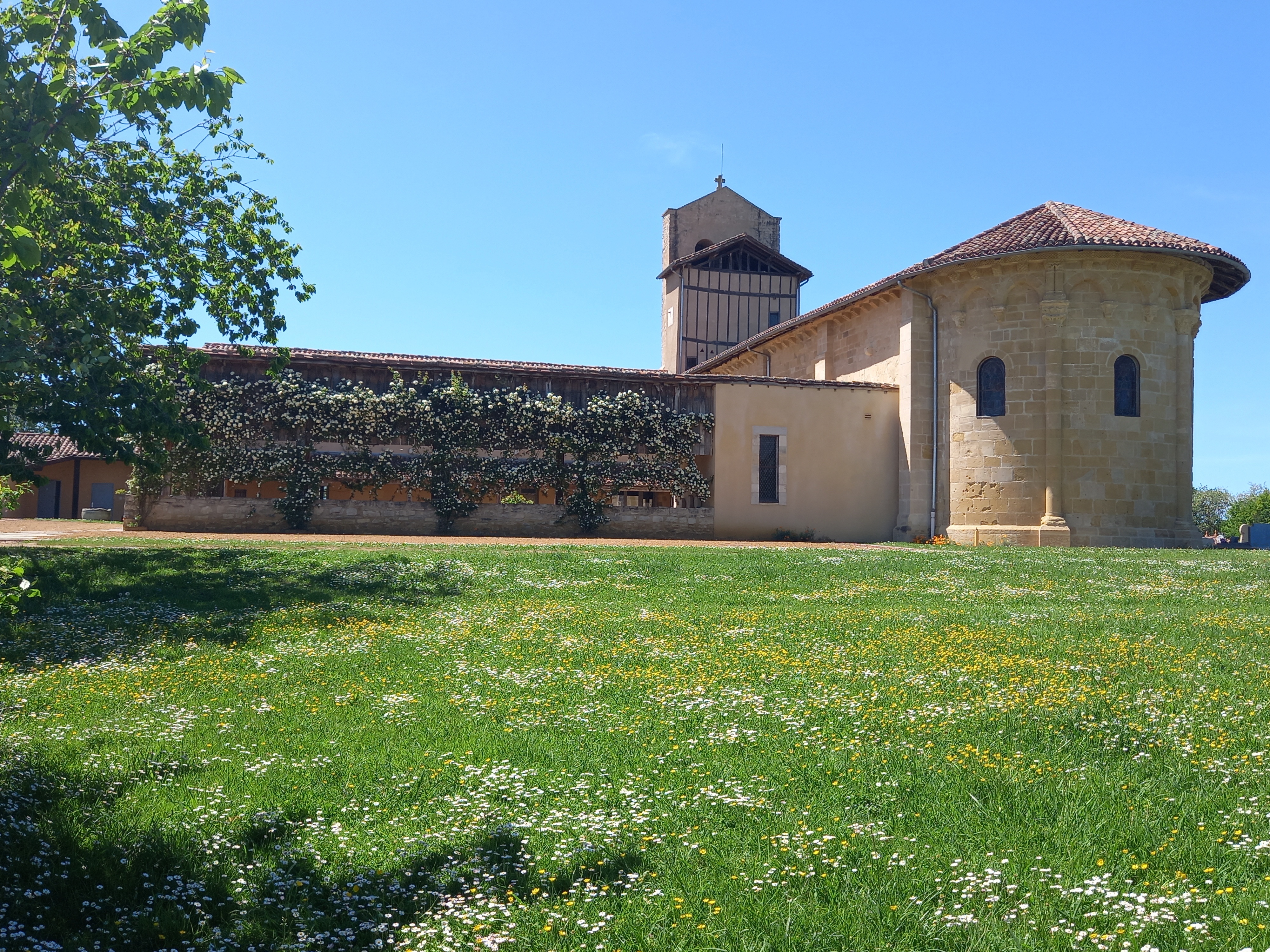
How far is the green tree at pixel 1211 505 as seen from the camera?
8194 centimetres

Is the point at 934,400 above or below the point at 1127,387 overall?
below

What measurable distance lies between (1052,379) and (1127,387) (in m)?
2.05

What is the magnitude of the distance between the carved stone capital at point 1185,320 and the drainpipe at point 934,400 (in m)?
5.52

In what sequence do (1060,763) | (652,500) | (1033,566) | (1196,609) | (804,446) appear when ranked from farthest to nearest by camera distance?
1. (652,500)
2. (804,446)
3. (1033,566)
4. (1196,609)
5. (1060,763)

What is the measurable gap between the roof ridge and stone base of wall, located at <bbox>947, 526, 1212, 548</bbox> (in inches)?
260

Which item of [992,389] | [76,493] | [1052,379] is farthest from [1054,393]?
[76,493]

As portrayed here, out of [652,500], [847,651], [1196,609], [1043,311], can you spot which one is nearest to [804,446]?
[652,500]

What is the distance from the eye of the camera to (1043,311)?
80.0 ft

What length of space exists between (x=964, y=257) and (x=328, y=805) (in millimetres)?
22187

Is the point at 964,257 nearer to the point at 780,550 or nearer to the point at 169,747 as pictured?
the point at 780,550

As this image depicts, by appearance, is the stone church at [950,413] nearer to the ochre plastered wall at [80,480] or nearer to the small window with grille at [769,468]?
the small window with grille at [769,468]

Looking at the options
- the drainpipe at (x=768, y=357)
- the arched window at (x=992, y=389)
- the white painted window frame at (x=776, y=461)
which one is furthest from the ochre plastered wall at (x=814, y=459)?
the drainpipe at (x=768, y=357)

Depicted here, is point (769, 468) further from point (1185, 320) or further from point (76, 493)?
point (76, 493)

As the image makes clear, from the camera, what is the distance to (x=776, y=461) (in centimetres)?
2736
